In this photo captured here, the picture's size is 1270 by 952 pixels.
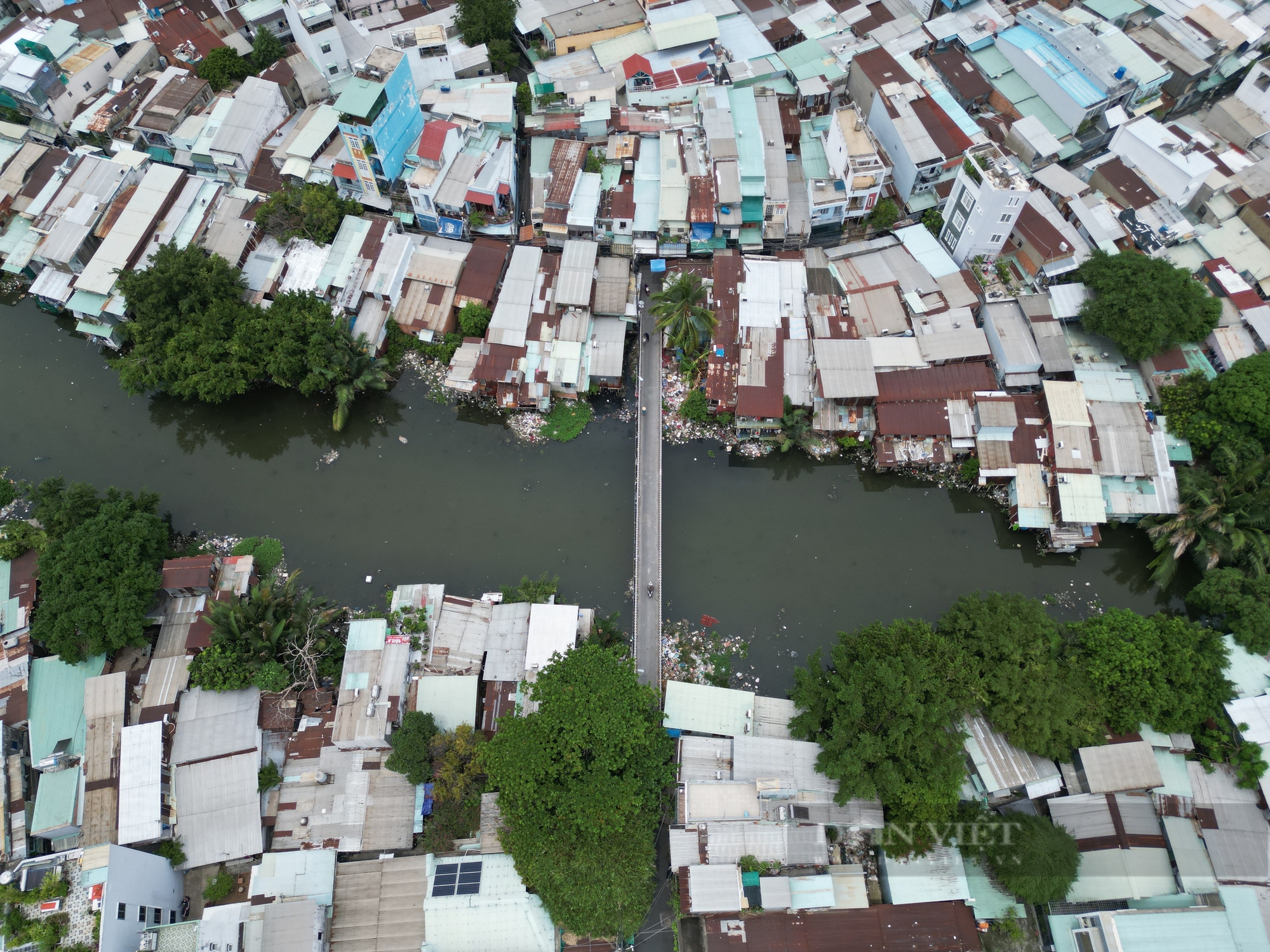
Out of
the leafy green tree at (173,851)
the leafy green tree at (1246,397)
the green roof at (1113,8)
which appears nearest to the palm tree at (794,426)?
the leafy green tree at (1246,397)

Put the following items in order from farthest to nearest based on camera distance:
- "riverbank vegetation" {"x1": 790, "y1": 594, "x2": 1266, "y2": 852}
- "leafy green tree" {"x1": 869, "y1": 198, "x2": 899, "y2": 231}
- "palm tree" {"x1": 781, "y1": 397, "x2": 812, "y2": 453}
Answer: "leafy green tree" {"x1": 869, "y1": 198, "x2": 899, "y2": 231} → "palm tree" {"x1": 781, "y1": 397, "x2": 812, "y2": 453} → "riverbank vegetation" {"x1": 790, "y1": 594, "x2": 1266, "y2": 852}

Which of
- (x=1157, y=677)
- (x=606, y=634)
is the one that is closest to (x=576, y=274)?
(x=606, y=634)

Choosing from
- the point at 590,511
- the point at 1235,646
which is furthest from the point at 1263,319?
the point at 590,511

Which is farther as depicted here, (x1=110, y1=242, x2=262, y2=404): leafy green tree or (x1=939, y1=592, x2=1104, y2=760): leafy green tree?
(x1=110, y1=242, x2=262, y2=404): leafy green tree

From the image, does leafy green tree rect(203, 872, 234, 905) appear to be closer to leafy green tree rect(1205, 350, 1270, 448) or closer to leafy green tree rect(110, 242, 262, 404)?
leafy green tree rect(110, 242, 262, 404)

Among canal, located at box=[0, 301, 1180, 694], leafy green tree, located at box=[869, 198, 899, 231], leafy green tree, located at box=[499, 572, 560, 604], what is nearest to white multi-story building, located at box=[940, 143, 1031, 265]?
leafy green tree, located at box=[869, 198, 899, 231]

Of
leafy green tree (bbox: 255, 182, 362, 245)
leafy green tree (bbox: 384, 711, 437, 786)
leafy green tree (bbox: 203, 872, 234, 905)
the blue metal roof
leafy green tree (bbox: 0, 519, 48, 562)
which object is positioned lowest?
leafy green tree (bbox: 203, 872, 234, 905)

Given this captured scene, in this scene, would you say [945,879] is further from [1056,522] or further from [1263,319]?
[1263,319]
